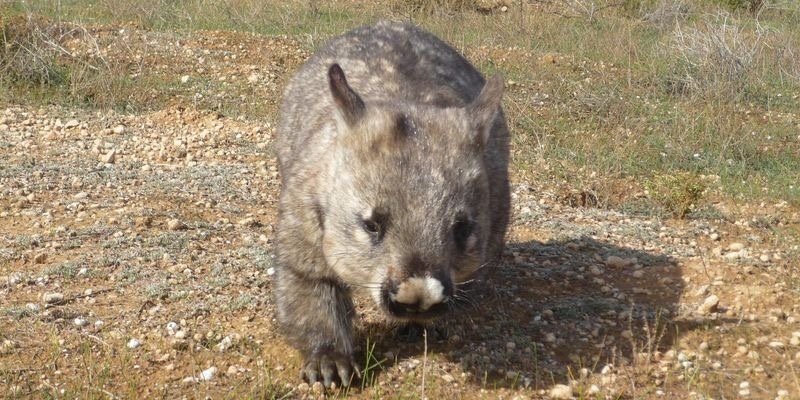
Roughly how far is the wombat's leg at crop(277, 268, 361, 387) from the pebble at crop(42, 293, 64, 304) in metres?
1.27

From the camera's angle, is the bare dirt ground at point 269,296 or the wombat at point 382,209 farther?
the bare dirt ground at point 269,296

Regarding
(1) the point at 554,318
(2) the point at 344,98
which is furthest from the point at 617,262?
(2) the point at 344,98

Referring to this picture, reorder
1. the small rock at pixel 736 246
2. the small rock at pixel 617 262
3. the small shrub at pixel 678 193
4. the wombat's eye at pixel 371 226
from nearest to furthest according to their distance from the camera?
the wombat's eye at pixel 371 226
the small rock at pixel 617 262
the small rock at pixel 736 246
the small shrub at pixel 678 193

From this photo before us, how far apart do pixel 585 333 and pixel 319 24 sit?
346 inches

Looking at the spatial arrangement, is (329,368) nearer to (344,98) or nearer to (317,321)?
(317,321)

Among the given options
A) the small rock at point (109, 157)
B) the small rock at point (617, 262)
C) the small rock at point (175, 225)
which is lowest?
the small rock at point (109, 157)

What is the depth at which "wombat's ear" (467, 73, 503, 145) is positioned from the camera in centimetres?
386

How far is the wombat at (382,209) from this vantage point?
10.8 feet

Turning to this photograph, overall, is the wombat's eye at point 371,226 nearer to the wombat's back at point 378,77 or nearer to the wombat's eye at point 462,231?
the wombat's eye at point 462,231

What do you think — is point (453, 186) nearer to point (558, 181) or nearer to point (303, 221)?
point (303, 221)

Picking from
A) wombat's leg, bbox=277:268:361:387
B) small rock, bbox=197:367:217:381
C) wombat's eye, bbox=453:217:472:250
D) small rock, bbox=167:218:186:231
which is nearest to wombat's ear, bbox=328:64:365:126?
wombat's eye, bbox=453:217:472:250

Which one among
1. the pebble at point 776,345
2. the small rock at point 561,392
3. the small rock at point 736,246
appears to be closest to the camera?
the small rock at point 561,392

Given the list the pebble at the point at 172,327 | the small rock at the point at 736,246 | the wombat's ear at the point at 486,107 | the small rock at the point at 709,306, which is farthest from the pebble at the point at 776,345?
the pebble at the point at 172,327

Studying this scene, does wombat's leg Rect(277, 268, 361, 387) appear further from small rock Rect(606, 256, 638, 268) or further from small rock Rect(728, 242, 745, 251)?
small rock Rect(728, 242, 745, 251)
